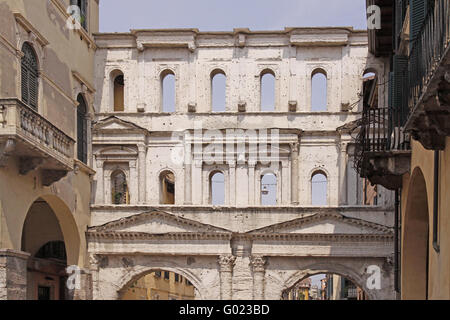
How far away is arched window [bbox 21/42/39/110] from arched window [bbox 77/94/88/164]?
4214 mm

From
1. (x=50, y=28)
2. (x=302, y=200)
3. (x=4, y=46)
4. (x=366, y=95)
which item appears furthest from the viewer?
(x=366, y=95)

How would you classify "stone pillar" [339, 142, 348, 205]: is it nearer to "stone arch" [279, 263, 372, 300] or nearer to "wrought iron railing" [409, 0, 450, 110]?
"stone arch" [279, 263, 372, 300]

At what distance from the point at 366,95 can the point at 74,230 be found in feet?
48.0

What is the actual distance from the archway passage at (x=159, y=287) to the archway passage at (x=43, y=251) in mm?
4318

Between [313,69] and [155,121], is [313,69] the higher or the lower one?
the higher one

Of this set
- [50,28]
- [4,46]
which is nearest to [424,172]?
[4,46]

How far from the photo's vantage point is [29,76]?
63.9 feet

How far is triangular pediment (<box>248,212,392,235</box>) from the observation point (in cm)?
2367

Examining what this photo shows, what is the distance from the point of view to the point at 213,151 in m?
25.3

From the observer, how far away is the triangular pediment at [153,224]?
2391cm

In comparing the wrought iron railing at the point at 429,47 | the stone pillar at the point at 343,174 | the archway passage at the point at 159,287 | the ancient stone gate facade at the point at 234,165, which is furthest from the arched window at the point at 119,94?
the wrought iron railing at the point at 429,47

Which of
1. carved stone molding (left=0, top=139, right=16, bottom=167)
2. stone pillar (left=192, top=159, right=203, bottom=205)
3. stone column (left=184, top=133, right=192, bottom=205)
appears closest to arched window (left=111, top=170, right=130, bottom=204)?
stone column (left=184, top=133, right=192, bottom=205)

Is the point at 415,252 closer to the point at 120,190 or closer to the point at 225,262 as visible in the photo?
the point at 225,262

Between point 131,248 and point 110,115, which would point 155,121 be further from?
point 131,248
